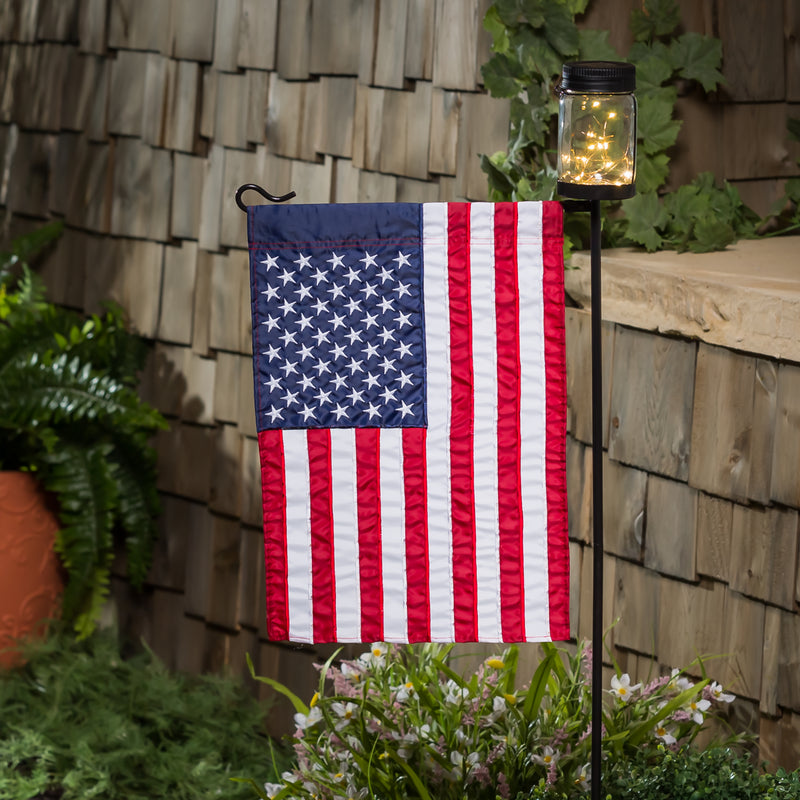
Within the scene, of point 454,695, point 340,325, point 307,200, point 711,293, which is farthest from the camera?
point 307,200

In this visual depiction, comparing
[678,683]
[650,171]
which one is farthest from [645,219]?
[678,683]

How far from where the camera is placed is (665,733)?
7.92 ft

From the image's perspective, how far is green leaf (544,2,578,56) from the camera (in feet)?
8.50

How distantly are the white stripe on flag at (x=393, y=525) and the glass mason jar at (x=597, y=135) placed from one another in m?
0.60

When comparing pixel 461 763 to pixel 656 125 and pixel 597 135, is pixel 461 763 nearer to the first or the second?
pixel 597 135

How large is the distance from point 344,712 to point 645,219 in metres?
1.36

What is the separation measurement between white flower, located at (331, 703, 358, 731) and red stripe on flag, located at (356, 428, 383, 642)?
439 millimetres

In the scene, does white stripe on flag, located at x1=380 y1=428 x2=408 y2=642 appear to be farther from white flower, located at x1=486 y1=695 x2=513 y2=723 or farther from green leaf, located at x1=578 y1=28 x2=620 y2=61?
green leaf, located at x1=578 y1=28 x2=620 y2=61

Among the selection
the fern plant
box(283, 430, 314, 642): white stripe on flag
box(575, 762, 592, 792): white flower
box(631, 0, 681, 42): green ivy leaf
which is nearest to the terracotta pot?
the fern plant

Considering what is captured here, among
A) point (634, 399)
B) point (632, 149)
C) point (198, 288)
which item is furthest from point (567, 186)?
point (198, 288)

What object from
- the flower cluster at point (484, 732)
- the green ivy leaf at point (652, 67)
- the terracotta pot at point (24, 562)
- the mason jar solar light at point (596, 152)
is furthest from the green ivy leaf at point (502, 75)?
the terracotta pot at point (24, 562)

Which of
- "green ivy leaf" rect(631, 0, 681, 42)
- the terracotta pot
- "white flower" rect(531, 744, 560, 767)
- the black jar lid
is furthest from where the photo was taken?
the terracotta pot

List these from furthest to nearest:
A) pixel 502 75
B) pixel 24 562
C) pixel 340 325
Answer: pixel 24 562 → pixel 502 75 → pixel 340 325

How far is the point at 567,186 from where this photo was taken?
1.87 meters
